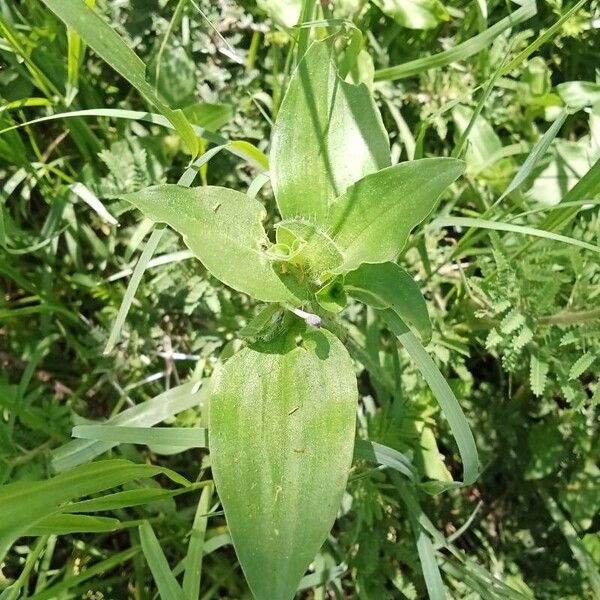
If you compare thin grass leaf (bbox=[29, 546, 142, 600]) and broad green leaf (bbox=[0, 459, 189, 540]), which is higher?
broad green leaf (bbox=[0, 459, 189, 540])

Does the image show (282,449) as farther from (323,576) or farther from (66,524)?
(323,576)

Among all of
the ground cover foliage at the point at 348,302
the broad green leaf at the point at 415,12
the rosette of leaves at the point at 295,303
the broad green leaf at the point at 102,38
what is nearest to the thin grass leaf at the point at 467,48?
the ground cover foliage at the point at 348,302

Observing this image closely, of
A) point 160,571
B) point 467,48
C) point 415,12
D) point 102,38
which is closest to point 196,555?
point 160,571

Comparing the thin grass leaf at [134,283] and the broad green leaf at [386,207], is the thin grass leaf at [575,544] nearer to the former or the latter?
the broad green leaf at [386,207]

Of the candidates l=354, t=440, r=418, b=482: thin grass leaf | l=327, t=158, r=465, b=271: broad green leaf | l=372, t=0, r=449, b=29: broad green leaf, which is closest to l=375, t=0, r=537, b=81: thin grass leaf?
l=372, t=0, r=449, b=29: broad green leaf

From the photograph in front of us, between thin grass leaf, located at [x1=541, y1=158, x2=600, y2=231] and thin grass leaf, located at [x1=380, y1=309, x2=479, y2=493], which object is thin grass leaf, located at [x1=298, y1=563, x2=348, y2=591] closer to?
thin grass leaf, located at [x1=380, y1=309, x2=479, y2=493]

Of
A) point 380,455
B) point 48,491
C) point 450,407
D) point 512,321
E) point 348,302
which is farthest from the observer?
point 348,302

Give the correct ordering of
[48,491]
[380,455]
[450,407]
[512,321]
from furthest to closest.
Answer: [512,321] → [380,455] → [450,407] → [48,491]
